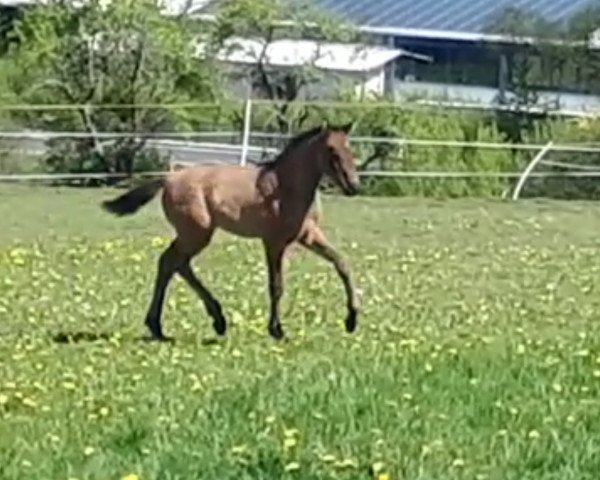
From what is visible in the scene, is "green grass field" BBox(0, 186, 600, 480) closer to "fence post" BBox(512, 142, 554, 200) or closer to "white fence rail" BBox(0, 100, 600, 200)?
"fence post" BBox(512, 142, 554, 200)

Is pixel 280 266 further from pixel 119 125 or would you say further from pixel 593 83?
pixel 593 83

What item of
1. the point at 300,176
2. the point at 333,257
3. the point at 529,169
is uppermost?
the point at 300,176

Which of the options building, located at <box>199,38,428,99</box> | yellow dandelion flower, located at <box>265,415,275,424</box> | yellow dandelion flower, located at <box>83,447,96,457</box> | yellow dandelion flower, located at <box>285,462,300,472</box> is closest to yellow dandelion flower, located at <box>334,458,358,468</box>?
yellow dandelion flower, located at <box>285,462,300,472</box>

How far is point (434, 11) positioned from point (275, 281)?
1656 inches

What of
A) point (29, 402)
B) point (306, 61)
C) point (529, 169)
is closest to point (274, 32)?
point (306, 61)

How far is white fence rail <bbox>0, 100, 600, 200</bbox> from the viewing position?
26.2m

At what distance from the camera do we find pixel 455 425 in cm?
679

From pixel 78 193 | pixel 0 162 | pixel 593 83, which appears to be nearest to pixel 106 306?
pixel 78 193

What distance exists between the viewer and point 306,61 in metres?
33.1

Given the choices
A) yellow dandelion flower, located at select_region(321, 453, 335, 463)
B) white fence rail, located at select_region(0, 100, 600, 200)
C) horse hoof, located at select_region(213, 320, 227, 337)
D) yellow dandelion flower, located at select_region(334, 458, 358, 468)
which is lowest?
white fence rail, located at select_region(0, 100, 600, 200)

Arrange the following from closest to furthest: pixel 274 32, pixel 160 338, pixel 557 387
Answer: pixel 557 387 < pixel 160 338 < pixel 274 32

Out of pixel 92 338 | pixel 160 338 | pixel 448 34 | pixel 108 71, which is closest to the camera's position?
pixel 92 338

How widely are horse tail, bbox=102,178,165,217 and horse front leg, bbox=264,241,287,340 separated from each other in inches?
30.7

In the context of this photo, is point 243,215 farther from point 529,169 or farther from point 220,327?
point 529,169
